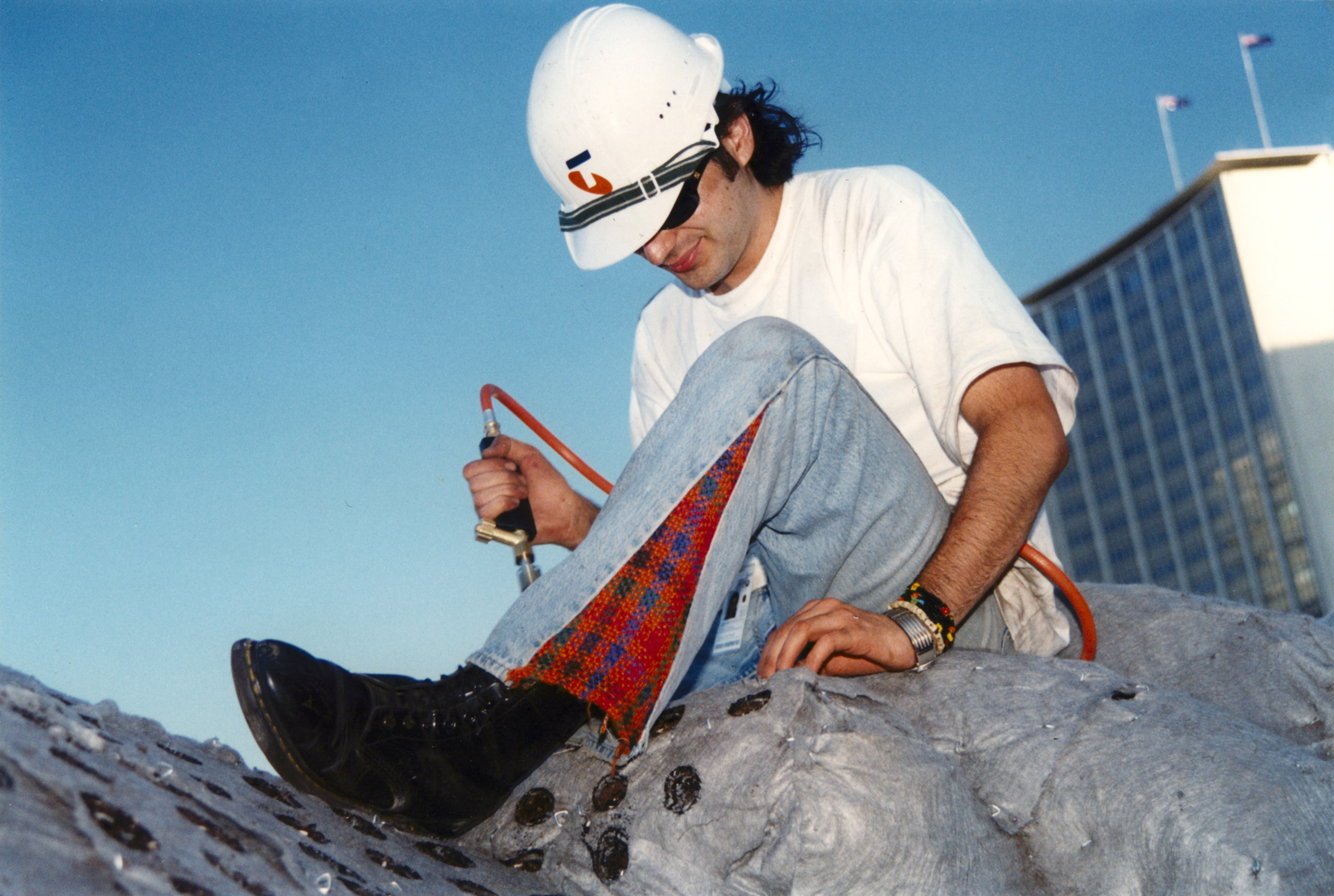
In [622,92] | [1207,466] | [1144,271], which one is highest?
[1144,271]

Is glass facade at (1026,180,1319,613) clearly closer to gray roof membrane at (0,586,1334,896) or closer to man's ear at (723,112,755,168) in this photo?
man's ear at (723,112,755,168)

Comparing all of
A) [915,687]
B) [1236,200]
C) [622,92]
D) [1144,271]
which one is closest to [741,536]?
[915,687]

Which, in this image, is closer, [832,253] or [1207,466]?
[832,253]

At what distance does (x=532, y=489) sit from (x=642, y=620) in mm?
800

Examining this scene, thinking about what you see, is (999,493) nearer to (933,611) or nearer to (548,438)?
(933,611)

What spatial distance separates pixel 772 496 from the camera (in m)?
1.54

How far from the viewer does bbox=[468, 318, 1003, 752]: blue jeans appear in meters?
1.40

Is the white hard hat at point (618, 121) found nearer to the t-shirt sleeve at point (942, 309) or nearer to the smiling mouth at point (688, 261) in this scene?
the smiling mouth at point (688, 261)

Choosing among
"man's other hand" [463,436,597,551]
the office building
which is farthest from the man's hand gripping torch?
the office building

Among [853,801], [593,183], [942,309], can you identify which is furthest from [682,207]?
[853,801]

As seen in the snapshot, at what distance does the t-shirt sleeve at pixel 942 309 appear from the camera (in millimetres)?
1795

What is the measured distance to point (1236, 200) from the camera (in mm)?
41031

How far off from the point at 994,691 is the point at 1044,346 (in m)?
0.62

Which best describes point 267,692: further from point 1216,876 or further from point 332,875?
point 1216,876
